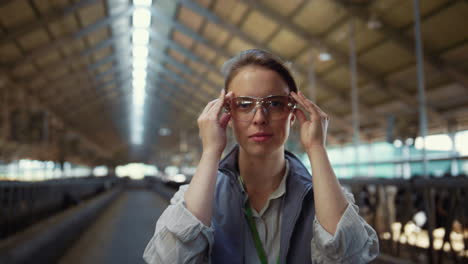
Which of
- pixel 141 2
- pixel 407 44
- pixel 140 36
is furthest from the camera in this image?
pixel 140 36

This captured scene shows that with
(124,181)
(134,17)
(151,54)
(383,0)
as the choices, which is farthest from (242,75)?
(124,181)

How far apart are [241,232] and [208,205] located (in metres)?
0.15

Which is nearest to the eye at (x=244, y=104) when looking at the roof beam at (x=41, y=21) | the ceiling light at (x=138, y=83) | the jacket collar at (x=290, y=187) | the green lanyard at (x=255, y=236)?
the jacket collar at (x=290, y=187)

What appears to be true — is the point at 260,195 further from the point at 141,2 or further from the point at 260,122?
the point at 141,2

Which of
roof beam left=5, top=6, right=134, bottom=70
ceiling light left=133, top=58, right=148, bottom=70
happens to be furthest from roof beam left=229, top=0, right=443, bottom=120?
ceiling light left=133, top=58, right=148, bottom=70

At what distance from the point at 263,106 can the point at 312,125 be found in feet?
0.56

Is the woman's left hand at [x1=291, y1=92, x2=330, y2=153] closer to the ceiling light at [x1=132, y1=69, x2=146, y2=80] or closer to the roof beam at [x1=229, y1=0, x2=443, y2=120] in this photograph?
the roof beam at [x1=229, y1=0, x2=443, y2=120]

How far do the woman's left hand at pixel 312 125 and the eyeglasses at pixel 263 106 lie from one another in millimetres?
40

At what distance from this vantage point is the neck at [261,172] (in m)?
1.26

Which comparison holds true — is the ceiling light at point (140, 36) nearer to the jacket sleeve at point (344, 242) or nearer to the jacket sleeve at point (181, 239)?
the jacket sleeve at point (181, 239)

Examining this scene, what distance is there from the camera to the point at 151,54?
79.2 feet

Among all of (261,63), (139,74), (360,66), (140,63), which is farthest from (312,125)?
(139,74)

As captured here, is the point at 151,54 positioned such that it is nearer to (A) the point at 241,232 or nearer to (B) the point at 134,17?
(B) the point at 134,17

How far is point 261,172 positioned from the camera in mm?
1270
